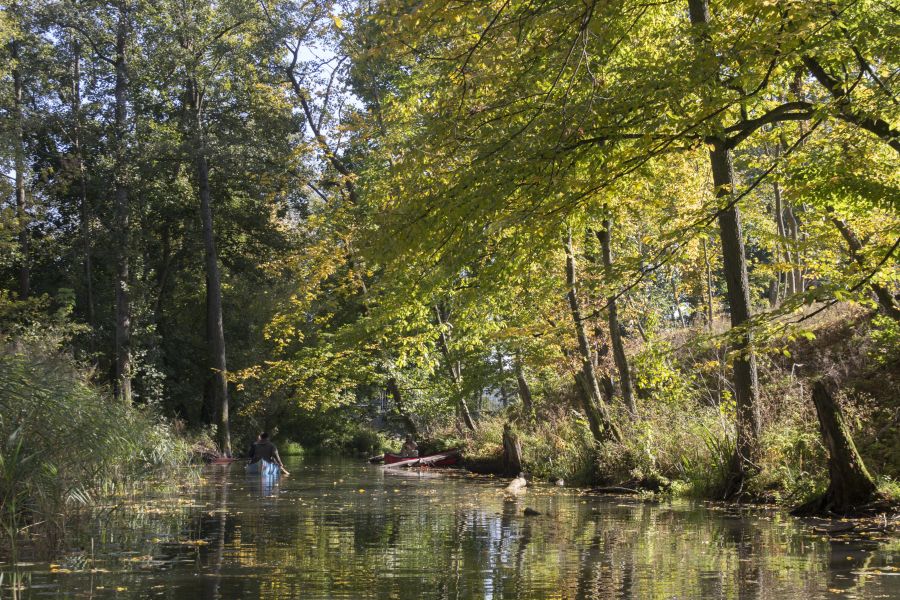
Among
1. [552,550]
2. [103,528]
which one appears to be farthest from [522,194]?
[103,528]

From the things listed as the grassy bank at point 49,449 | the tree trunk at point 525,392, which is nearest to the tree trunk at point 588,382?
the tree trunk at point 525,392

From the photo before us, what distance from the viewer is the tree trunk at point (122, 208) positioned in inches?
1415

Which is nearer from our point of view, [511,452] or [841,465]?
[841,465]

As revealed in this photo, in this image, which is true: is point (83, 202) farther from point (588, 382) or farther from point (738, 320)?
point (738, 320)

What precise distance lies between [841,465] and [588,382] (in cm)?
940

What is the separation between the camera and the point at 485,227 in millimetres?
10547

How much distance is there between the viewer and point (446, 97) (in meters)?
11.3

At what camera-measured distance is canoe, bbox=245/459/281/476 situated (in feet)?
81.8

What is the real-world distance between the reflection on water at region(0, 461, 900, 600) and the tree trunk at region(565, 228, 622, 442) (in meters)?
4.31

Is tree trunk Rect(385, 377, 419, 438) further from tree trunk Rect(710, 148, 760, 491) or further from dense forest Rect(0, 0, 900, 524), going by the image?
tree trunk Rect(710, 148, 760, 491)

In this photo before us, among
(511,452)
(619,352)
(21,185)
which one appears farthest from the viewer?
(21,185)

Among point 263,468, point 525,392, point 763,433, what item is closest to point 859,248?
point 763,433

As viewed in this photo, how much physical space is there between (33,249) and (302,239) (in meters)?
11.0

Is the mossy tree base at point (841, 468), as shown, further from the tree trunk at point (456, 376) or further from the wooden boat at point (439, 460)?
the wooden boat at point (439, 460)
